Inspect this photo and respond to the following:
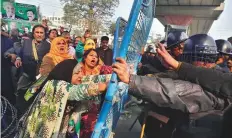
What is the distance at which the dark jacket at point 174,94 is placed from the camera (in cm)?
152

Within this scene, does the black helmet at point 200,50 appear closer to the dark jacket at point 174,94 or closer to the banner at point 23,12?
the dark jacket at point 174,94

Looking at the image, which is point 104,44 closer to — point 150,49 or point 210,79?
point 150,49

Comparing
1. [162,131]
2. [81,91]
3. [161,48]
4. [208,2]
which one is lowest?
[162,131]

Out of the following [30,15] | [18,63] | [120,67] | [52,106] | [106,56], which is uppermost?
[30,15]

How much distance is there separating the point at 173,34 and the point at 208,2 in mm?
8426

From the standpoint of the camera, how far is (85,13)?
102 feet

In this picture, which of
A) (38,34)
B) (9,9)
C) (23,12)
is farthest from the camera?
(23,12)

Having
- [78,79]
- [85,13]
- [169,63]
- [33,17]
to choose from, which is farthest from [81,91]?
[85,13]

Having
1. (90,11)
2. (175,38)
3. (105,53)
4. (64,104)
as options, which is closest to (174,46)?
(175,38)

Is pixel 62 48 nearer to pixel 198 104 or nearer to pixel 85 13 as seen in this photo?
pixel 198 104

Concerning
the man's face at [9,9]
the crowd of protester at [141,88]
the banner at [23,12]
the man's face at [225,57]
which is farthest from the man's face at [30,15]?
the man's face at [225,57]

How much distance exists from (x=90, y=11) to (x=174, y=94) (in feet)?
97.8

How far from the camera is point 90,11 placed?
30.4 m

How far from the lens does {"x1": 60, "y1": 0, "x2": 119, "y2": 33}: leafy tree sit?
30444mm
